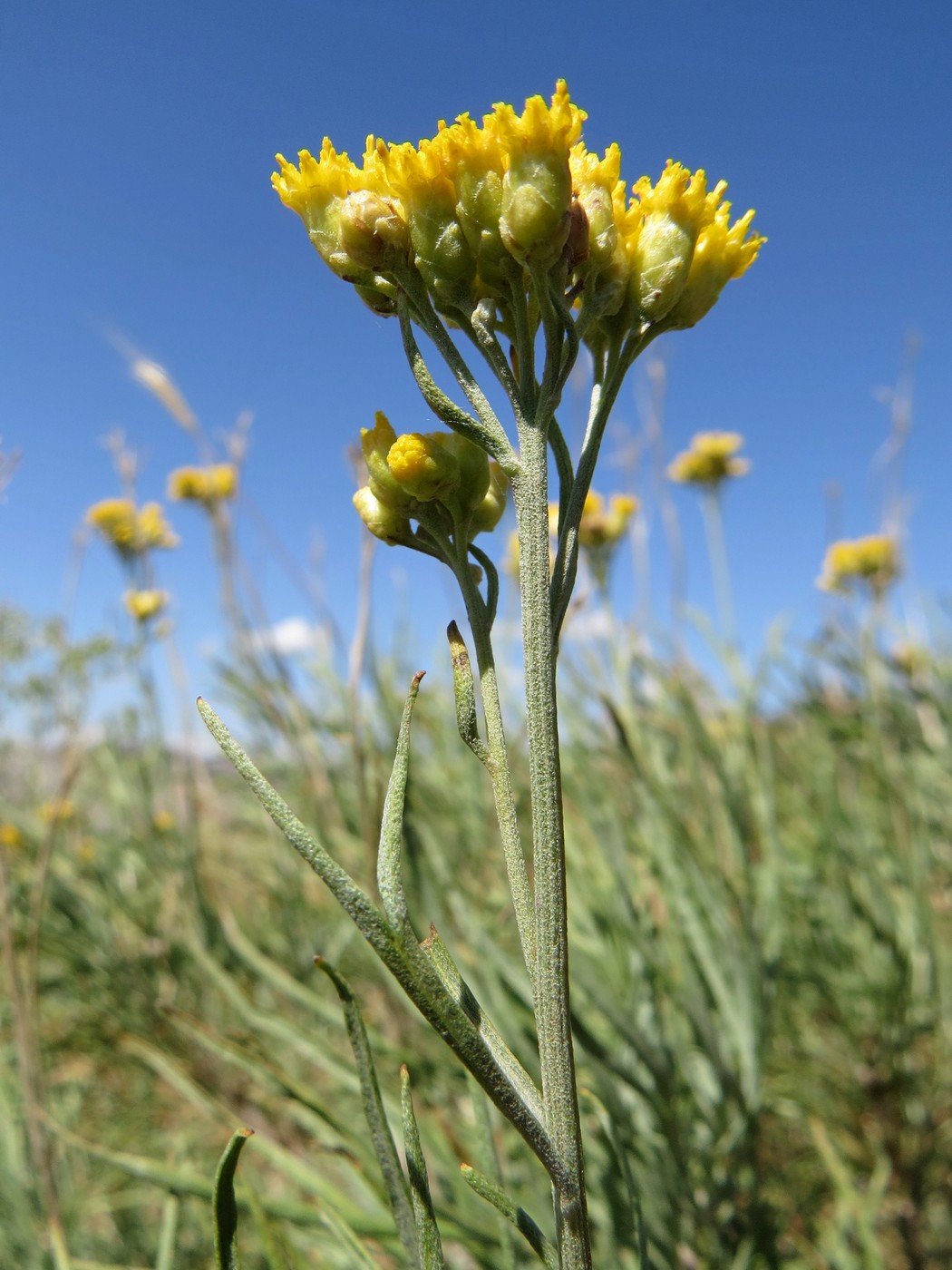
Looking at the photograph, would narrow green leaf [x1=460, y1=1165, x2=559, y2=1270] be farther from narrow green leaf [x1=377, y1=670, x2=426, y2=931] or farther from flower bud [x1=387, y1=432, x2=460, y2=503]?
flower bud [x1=387, y1=432, x2=460, y2=503]

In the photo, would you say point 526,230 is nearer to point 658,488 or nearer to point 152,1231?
point 658,488

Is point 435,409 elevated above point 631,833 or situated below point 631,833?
above

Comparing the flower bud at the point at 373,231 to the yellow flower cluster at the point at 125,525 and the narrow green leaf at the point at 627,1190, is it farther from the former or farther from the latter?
the yellow flower cluster at the point at 125,525

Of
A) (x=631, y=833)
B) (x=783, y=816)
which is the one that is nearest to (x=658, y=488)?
(x=631, y=833)

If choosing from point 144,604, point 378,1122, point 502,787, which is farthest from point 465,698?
Answer: point 144,604

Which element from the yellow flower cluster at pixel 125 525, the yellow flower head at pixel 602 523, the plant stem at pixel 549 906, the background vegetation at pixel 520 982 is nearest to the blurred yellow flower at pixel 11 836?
the background vegetation at pixel 520 982

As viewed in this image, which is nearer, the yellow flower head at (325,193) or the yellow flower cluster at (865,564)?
the yellow flower head at (325,193)

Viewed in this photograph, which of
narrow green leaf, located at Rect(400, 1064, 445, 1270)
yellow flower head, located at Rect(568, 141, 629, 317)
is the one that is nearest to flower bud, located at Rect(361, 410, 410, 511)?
yellow flower head, located at Rect(568, 141, 629, 317)
